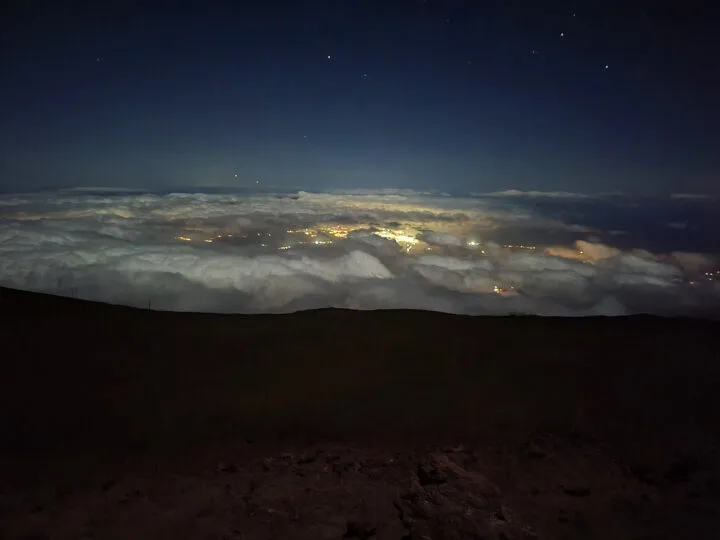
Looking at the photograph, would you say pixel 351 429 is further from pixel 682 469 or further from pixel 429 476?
pixel 682 469

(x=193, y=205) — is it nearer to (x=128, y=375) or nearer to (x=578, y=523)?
(x=128, y=375)

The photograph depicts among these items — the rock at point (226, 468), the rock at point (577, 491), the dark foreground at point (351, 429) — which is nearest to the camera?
the dark foreground at point (351, 429)

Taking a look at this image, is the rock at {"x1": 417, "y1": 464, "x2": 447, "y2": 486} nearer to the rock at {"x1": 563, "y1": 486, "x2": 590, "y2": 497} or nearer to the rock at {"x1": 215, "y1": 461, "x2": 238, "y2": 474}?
the rock at {"x1": 563, "y1": 486, "x2": 590, "y2": 497}

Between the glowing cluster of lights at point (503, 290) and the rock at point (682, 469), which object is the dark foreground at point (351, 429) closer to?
the rock at point (682, 469)

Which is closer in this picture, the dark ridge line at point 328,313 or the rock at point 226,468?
the rock at point 226,468

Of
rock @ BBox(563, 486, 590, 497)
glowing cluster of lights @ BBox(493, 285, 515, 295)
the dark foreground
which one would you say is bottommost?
glowing cluster of lights @ BBox(493, 285, 515, 295)

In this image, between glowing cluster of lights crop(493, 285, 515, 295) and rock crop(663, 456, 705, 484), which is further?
glowing cluster of lights crop(493, 285, 515, 295)

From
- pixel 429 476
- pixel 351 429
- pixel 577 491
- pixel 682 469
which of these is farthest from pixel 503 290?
pixel 429 476

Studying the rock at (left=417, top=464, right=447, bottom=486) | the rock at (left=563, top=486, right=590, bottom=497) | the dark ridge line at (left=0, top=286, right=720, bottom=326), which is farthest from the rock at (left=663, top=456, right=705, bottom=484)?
the dark ridge line at (left=0, top=286, right=720, bottom=326)

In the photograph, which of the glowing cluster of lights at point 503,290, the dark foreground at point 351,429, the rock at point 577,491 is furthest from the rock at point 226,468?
the glowing cluster of lights at point 503,290
